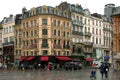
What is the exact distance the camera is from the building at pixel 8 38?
89.4 m

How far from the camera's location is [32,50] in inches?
3110

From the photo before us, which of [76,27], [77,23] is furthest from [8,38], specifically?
[77,23]

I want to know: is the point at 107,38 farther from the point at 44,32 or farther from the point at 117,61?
the point at 117,61

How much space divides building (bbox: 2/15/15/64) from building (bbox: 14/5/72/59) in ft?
13.9

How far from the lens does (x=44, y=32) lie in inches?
3022

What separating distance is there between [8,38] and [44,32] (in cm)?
1936

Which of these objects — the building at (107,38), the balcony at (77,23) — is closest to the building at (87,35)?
the balcony at (77,23)

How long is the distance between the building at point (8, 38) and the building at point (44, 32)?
13.9 feet

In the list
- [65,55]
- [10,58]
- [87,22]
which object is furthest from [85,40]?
[10,58]

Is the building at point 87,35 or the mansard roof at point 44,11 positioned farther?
the building at point 87,35

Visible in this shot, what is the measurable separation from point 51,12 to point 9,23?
18624 millimetres

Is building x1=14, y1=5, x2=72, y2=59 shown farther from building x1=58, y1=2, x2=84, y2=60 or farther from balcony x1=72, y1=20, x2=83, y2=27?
balcony x1=72, y1=20, x2=83, y2=27

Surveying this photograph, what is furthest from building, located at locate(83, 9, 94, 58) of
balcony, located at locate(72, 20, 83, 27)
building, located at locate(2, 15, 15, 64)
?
building, located at locate(2, 15, 15, 64)

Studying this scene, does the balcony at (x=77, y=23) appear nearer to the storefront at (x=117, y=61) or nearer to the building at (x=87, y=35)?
the building at (x=87, y=35)
